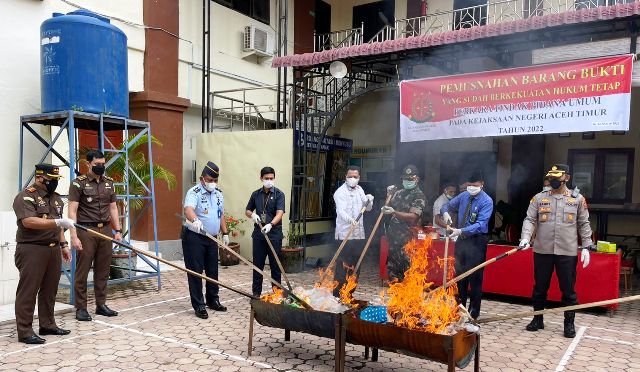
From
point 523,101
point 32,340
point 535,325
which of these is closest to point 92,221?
point 32,340

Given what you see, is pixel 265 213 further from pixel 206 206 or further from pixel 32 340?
pixel 32 340

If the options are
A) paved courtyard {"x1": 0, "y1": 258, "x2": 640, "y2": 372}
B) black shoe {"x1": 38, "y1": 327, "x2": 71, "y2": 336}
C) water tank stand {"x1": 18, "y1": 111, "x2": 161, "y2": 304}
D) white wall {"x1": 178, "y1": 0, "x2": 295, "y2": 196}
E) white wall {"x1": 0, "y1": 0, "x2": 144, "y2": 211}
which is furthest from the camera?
white wall {"x1": 178, "y1": 0, "x2": 295, "y2": 196}

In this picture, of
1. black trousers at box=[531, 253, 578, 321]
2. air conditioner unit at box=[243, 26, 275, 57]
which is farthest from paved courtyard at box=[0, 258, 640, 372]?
air conditioner unit at box=[243, 26, 275, 57]

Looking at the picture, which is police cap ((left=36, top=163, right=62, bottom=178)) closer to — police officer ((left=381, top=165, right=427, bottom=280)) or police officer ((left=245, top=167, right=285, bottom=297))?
police officer ((left=245, top=167, right=285, bottom=297))

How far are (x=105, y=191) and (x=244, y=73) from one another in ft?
23.0

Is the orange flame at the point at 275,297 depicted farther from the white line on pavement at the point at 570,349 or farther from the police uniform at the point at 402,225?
the police uniform at the point at 402,225

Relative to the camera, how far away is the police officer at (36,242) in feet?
15.9

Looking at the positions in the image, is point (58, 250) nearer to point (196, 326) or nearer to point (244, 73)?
point (196, 326)

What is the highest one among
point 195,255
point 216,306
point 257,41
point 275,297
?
A: point 257,41

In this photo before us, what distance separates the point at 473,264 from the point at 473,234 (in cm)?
40

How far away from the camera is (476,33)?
273 inches

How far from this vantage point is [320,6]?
14180 millimetres

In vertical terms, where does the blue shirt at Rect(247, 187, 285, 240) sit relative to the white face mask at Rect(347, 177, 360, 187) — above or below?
below

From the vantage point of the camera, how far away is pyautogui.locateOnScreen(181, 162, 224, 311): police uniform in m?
6.07
